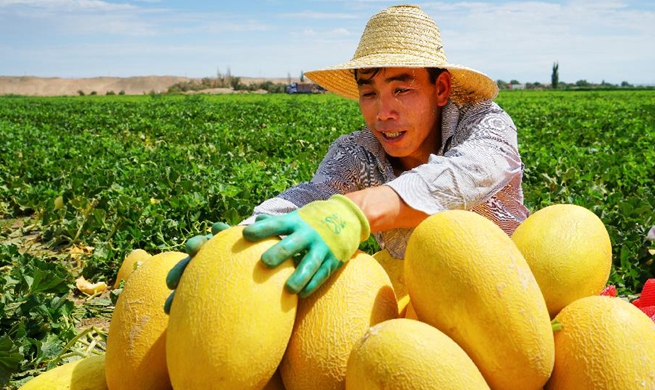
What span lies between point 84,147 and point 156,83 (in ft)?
373

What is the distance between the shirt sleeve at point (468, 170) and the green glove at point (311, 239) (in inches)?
17.4

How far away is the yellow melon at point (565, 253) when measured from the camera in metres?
1.52

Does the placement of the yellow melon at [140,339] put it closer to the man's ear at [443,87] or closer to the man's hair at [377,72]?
the man's hair at [377,72]

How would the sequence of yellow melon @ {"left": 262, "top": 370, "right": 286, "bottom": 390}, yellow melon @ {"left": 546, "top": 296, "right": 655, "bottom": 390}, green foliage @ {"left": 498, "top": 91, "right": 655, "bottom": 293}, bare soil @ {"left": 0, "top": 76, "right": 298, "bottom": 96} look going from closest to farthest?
yellow melon @ {"left": 546, "top": 296, "right": 655, "bottom": 390}, yellow melon @ {"left": 262, "top": 370, "right": 286, "bottom": 390}, green foliage @ {"left": 498, "top": 91, "right": 655, "bottom": 293}, bare soil @ {"left": 0, "top": 76, "right": 298, "bottom": 96}

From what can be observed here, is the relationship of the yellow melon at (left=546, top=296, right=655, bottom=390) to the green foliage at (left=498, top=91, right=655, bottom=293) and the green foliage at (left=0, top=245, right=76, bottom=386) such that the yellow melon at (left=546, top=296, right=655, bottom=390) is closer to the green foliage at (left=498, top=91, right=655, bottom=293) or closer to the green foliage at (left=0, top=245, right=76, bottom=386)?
the green foliage at (left=0, top=245, right=76, bottom=386)

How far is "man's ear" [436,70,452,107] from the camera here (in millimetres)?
2594

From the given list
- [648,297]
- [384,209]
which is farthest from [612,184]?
[384,209]

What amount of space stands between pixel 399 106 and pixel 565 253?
1.09 m

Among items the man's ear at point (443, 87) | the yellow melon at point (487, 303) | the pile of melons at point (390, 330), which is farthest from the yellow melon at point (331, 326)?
the man's ear at point (443, 87)

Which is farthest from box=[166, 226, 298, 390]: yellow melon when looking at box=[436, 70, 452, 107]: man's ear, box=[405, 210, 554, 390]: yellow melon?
box=[436, 70, 452, 107]: man's ear

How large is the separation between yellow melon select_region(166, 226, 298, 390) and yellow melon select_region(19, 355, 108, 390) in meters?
0.43

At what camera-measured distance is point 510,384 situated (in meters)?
1.28

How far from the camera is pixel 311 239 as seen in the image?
139cm

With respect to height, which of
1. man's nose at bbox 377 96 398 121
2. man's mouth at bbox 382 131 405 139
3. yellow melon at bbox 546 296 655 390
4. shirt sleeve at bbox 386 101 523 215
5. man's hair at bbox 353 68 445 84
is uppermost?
man's hair at bbox 353 68 445 84
